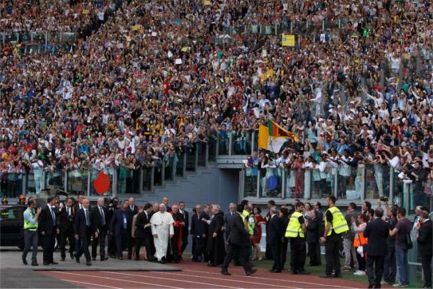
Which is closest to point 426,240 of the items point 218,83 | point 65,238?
point 65,238

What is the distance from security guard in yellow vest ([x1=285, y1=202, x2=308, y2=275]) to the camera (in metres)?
32.5

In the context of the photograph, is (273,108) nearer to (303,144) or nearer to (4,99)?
(303,144)

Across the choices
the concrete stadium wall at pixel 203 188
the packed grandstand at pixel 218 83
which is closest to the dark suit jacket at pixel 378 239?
the packed grandstand at pixel 218 83

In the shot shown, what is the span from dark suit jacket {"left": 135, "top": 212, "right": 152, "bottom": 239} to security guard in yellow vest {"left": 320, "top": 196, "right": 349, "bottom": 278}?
20.9 feet

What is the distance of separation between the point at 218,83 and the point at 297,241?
15677mm

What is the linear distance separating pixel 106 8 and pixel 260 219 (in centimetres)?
2546

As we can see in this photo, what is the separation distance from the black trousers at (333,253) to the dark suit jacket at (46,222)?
6937 millimetres

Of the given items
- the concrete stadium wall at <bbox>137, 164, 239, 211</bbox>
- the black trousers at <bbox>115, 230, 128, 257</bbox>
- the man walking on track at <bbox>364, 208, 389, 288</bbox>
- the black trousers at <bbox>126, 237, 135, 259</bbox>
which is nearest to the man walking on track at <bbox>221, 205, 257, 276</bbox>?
the man walking on track at <bbox>364, 208, 389, 288</bbox>

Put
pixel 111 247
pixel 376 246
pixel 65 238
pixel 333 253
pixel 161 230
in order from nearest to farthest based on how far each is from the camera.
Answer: pixel 376 246 < pixel 333 253 < pixel 65 238 < pixel 161 230 < pixel 111 247

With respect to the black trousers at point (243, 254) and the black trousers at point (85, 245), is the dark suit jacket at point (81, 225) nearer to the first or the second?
the black trousers at point (85, 245)

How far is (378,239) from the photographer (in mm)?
27891

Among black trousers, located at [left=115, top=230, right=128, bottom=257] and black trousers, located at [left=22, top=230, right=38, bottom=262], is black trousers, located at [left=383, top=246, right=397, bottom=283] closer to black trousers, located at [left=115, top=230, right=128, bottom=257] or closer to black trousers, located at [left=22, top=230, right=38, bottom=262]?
black trousers, located at [left=22, top=230, right=38, bottom=262]

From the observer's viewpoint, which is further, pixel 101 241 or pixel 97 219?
pixel 101 241

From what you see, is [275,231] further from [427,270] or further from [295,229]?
[427,270]
